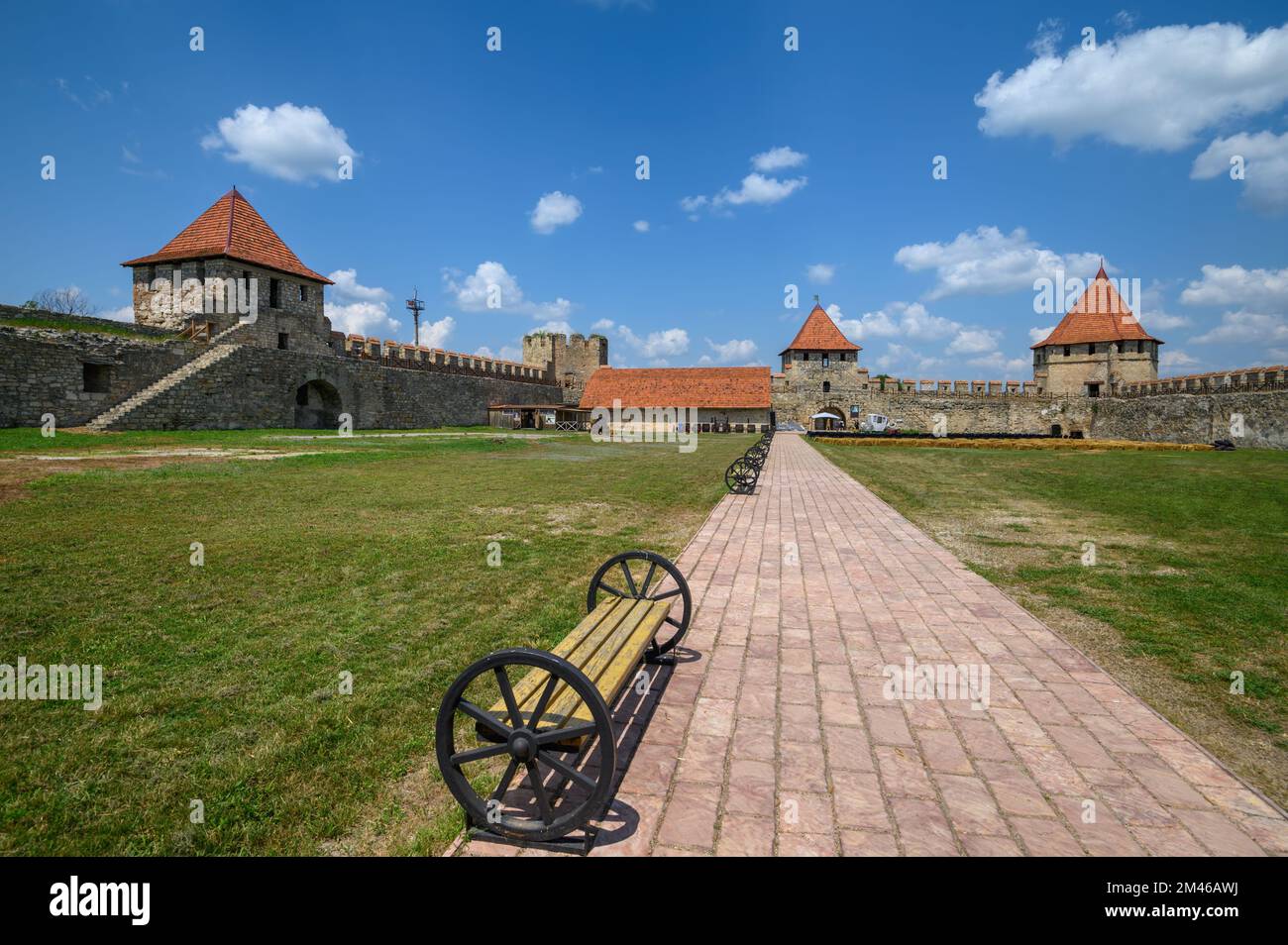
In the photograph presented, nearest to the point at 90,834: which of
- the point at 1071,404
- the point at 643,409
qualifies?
the point at 643,409

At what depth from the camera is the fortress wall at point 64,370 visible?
21.1 metres

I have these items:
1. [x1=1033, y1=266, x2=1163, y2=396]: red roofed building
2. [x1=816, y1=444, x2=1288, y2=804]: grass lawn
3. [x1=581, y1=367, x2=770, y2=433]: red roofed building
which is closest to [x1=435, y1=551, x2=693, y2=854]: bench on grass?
[x1=816, y1=444, x2=1288, y2=804]: grass lawn

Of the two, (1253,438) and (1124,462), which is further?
(1253,438)

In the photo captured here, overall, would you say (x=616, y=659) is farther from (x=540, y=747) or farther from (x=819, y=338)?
(x=819, y=338)

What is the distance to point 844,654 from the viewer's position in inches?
176

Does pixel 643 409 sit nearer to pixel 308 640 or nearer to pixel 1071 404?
pixel 1071 404

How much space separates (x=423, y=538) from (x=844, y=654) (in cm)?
557

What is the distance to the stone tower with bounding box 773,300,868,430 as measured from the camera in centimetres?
5841

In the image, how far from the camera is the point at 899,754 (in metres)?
3.13

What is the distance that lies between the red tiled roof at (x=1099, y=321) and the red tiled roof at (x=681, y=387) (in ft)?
86.2

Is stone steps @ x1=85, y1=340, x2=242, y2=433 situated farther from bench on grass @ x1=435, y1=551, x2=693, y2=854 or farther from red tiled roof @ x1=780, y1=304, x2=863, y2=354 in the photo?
red tiled roof @ x1=780, y1=304, x2=863, y2=354

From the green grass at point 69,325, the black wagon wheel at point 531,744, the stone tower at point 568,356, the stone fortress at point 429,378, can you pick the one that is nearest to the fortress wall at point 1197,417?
the stone fortress at point 429,378

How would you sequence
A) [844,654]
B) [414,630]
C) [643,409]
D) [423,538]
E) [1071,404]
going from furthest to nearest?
[643,409], [1071,404], [423,538], [414,630], [844,654]
